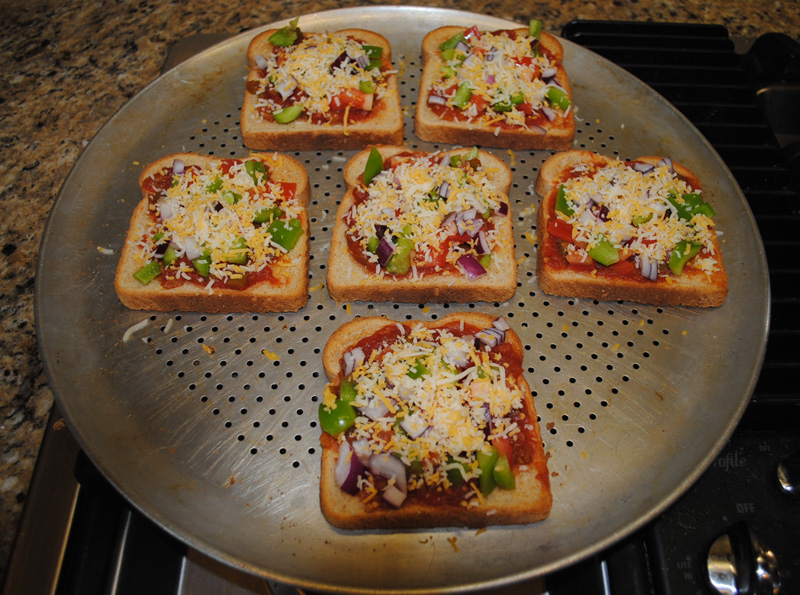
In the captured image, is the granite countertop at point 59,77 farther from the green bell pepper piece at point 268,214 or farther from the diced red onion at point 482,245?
the diced red onion at point 482,245

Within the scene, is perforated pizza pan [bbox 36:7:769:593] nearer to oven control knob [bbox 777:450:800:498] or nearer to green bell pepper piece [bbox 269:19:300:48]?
oven control knob [bbox 777:450:800:498]

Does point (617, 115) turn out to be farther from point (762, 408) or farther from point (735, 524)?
point (735, 524)

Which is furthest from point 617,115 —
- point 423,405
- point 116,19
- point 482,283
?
point 116,19

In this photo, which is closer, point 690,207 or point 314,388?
point 314,388

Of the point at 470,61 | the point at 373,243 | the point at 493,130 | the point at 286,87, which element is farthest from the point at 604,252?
the point at 286,87

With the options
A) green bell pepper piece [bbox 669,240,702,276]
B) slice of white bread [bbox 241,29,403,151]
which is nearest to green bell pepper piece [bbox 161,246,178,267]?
slice of white bread [bbox 241,29,403,151]

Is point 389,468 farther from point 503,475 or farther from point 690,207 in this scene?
point 690,207
